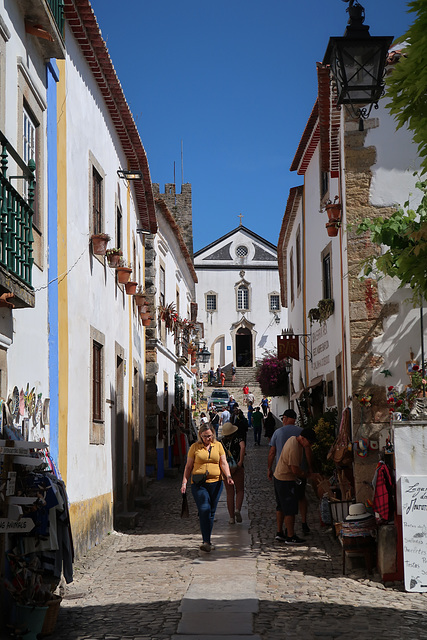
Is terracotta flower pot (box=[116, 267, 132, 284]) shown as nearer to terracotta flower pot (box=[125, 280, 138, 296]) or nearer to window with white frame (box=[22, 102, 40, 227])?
terracotta flower pot (box=[125, 280, 138, 296])

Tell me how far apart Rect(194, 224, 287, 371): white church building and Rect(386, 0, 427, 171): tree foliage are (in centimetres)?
5418

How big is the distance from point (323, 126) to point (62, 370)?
604 centimetres

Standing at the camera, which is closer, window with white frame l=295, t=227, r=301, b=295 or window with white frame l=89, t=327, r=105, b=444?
window with white frame l=89, t=327, r=105, b=444

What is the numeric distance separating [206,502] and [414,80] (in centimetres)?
676

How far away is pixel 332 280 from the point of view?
15570mm

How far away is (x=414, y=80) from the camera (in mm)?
4676

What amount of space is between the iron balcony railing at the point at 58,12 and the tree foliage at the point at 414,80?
5.65m

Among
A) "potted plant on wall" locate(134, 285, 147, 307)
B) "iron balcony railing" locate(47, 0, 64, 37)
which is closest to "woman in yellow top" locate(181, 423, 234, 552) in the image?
"iron balcony railing" locate(47, 0, 64, 37)

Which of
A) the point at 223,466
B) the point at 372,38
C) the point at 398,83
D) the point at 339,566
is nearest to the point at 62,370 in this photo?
the point at 223,466

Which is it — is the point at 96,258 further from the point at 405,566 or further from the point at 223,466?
the point at 405,566

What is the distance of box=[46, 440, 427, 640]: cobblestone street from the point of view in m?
6.80

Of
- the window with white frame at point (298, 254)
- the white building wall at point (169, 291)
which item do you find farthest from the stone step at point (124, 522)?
the window with white frame at point (298, 254)

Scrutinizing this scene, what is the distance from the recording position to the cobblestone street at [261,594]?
268 inches

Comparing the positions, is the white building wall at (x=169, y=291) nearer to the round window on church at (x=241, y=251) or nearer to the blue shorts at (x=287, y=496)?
the blue shorts at (x=287, y=496)
